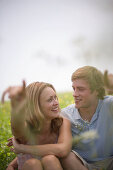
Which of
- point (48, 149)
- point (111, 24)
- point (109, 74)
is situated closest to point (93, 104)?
point (109, 74)

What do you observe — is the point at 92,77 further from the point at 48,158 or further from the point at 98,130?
the point at 48,158

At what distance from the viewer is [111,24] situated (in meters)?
1.93

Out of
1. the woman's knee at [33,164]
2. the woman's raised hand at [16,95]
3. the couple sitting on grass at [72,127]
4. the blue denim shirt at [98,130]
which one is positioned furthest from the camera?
the blue denim shirt at [98,130]

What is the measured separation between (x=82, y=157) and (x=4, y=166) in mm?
843

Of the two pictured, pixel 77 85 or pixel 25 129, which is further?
pixel 77 85

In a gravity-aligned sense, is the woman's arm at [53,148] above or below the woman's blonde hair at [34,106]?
below

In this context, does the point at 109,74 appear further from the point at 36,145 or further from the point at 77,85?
the point at 36,145

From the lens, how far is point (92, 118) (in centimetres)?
189

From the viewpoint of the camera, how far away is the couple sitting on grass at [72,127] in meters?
1.73

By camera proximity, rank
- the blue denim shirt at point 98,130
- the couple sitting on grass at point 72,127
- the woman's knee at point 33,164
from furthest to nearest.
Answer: the blue denim shirt at point 98,130, the couple sitting on grass at point 72,127, the woman's knee at point 33,164

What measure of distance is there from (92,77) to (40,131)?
0.58 m

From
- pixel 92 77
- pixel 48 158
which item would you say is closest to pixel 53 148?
pixel 48 158

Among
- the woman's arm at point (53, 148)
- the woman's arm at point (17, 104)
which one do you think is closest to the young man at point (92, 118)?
the woman's arm at point (53, 148)

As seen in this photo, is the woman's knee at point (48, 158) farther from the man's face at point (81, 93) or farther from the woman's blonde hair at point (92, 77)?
the woman's blonde hair at point (92, 77)
